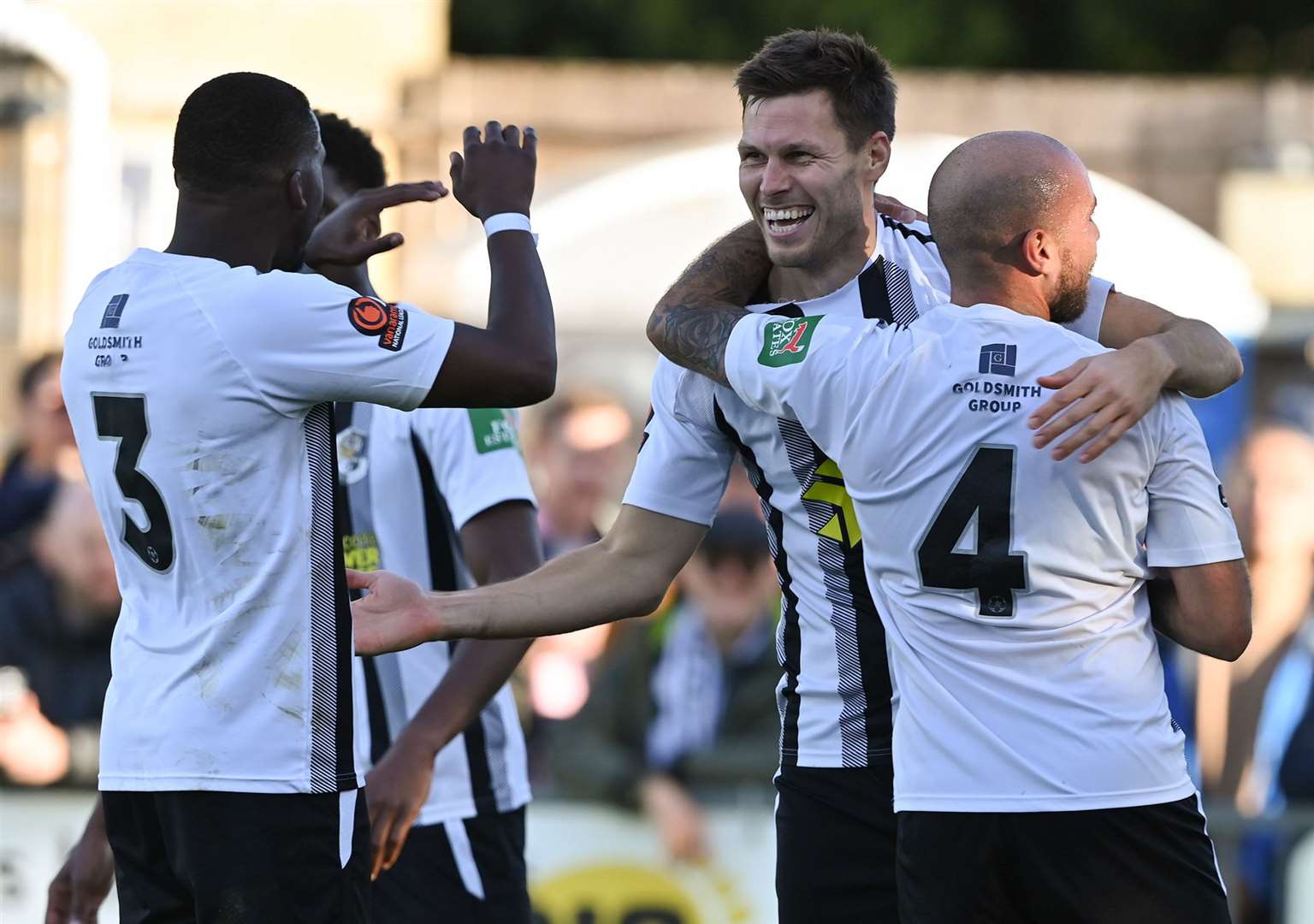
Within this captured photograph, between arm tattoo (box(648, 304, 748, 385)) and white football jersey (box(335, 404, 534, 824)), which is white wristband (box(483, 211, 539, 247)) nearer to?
arm tattoo (box(648, 304, 748, 385))

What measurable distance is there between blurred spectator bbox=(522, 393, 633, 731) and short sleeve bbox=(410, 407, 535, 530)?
117 inches

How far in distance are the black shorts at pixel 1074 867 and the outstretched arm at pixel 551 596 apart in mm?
913

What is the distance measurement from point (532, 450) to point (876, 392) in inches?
278

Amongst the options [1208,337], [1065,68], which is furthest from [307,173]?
[1065,68]

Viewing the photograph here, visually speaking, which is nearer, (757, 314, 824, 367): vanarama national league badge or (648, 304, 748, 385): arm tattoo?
(757, 314, 824, 367): vanarama national league badge

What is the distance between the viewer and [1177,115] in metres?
15.7

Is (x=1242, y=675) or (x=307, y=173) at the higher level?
(x=307, y=173)

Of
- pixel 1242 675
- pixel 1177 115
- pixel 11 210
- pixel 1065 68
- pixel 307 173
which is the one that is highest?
pixel 1065 68

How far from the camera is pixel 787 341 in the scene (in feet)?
11.5

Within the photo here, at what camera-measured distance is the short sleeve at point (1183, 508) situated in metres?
3.24

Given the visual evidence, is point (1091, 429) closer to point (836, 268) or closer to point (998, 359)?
point (998, 359)

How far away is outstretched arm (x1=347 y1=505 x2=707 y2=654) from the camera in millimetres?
3572

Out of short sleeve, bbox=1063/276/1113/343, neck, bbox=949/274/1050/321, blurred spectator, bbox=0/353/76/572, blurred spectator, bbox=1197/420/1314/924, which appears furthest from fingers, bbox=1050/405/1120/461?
blurred spectator, bbox=0/353/76/572

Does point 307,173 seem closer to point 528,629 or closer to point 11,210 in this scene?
point 528,629
